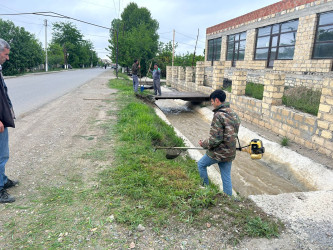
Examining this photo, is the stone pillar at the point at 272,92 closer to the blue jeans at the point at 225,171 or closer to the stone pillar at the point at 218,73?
the stone pillar at the point at 218,73

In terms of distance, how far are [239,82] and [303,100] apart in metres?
2.66

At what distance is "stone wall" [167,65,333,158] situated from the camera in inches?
229

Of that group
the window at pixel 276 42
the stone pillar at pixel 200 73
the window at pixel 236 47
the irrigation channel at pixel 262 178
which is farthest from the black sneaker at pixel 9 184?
the window at pixel 236 47

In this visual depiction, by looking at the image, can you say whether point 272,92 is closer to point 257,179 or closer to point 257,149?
point 257,179

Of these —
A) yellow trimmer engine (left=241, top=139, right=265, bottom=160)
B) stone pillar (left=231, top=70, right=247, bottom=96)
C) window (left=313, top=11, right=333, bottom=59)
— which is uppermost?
window (left=313, top=11, right=333, bottom=59)

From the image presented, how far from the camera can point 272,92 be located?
7855mm

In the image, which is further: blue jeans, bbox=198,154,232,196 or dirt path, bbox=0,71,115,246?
blue jeans, bbox=198,154,232,196

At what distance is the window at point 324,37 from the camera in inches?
408

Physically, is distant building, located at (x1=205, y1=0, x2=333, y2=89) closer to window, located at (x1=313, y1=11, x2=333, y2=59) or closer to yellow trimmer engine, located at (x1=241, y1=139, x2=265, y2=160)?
window, located at (x1=313, y1=11, x2=333, y2=59)

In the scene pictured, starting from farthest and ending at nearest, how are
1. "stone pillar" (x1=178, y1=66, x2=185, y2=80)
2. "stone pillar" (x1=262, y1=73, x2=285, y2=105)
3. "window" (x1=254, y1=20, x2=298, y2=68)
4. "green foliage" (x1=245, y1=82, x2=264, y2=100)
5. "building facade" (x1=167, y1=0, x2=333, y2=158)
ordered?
"stone pillar" (x1=178, y1=66, x2=185, y2=80)
"window" (x1=254, y1=20, x2=298, y2=68)
"green foliage" (x1=245, y1=82, x2=264, y2=100)
"stone pillar" (x1=262, y1=73, x2=285, y2=105)
"building facade" (x1=167, y1=0, x2=333, y2=158)

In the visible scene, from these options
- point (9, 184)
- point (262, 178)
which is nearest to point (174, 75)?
point (262, 178)

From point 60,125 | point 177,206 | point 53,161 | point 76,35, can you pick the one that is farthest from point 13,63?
point 76,35

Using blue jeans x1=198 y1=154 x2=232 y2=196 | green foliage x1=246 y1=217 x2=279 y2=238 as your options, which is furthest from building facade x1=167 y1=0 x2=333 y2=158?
green foliage x1=246 y1=217 x2=279 y2=238

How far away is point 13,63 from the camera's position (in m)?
26.8
